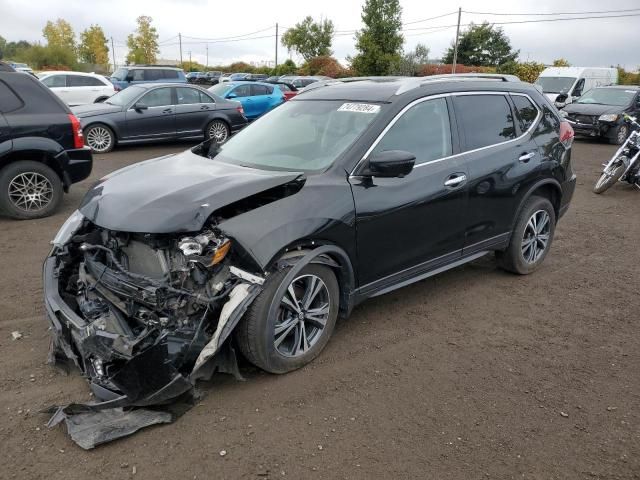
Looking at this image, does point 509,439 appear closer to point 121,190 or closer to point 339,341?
point 339,341

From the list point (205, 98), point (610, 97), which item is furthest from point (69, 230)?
point (610, 97)

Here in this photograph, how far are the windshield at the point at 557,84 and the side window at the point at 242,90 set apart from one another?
11659 mm

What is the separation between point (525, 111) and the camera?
511 centimetres

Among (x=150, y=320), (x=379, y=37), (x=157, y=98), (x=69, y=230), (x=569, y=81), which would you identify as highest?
(x=379, y=37)

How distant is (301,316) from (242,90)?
13.9 metres

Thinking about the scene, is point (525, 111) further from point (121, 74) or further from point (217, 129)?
point (121, 74)

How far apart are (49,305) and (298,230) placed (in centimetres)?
163

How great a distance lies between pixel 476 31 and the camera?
201ft

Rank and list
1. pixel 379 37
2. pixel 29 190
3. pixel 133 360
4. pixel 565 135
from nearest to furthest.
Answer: pixel 133 360
pixel 565 135
pixel 29 190
pixel 379 37

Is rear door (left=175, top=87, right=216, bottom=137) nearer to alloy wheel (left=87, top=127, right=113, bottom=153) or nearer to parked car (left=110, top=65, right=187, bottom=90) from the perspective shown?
alloy wheel (left=87, top=127, right=113, bottom=153)

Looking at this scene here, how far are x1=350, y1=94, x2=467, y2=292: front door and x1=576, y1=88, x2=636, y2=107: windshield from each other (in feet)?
49.7

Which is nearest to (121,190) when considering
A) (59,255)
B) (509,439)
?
(59,255)

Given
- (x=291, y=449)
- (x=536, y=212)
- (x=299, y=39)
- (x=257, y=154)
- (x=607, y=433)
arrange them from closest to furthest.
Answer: (x=291, y=449) → (x=607, y=433) → (x=257, y=154) → (x=536, y=212) → (x=299, y=39)

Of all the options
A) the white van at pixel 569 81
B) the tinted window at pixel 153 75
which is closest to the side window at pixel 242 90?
the tinted window at pixel 153 75
